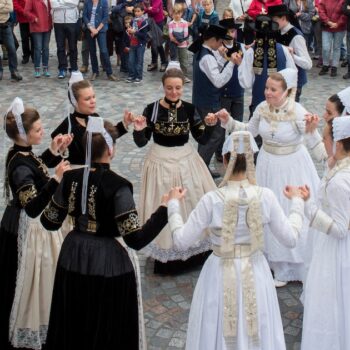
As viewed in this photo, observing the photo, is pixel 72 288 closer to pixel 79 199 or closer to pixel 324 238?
pixel 79 199

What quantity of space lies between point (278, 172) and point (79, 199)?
7.95 feet

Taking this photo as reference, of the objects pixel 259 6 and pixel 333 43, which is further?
pixel 333 43

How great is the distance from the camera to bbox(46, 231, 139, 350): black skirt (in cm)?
385

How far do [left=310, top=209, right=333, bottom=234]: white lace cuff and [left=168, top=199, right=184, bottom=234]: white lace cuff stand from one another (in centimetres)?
94

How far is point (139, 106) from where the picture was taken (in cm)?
1088

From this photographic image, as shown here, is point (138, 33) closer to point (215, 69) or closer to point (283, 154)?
point (215, 69)

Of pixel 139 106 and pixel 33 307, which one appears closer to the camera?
pixel 33 307

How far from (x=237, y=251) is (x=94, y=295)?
0.93 m

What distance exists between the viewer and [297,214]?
3.92 m

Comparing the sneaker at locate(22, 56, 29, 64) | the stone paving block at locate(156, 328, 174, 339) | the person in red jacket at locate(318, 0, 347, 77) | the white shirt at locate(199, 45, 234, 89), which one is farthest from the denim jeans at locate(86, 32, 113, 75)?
the stone paving block at locate(156, 328, 174, 339)

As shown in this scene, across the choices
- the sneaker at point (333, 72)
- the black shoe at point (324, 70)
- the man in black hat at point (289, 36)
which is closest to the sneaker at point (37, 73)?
the black shoe at point (324, 70)

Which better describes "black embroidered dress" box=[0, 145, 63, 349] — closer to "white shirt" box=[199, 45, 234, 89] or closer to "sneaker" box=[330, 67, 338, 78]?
"white shirt" box=[199, 45, 234, 89]

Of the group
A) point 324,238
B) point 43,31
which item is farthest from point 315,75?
point 324,238

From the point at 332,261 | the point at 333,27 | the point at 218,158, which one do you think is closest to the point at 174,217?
the point at 332,261
